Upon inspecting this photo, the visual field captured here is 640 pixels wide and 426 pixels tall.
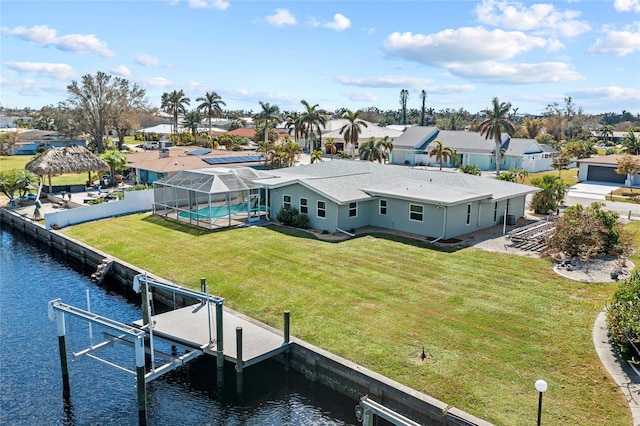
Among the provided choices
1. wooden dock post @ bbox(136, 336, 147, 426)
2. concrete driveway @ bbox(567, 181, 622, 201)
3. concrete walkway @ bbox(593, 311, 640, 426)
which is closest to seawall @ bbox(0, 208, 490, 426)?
concrete walkway @ bbox(593, 311, 640, 426)

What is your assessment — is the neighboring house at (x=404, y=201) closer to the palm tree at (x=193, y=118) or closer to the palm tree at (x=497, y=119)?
the palm tree at (x=497, y=119)

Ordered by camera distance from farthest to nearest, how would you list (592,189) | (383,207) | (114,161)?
1. (592,189)
2. (114,161)
3. (383,207)

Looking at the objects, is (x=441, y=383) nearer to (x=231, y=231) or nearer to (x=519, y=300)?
(x=519, y=300)

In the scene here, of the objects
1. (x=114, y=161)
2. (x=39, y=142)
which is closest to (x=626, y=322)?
(x=114, y=161)

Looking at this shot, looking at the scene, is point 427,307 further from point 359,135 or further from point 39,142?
point 39,142

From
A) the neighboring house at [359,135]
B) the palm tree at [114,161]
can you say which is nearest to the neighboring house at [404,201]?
the palm tree at [114,161]

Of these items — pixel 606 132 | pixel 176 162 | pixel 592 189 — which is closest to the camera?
pixel 176 162
